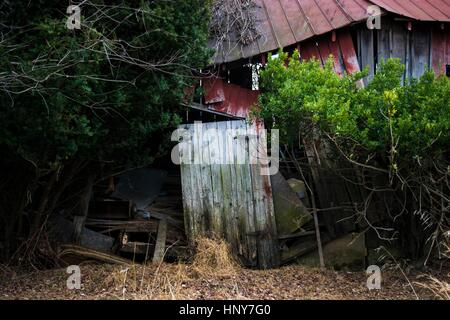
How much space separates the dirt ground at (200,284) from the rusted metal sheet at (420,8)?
4.14 meters

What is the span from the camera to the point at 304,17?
27.2ft

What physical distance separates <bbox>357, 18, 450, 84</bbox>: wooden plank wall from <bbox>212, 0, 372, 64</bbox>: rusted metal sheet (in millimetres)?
413

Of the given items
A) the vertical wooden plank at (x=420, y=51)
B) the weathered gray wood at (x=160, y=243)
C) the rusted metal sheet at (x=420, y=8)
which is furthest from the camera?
the vertical wooden plank at (x=420, y=51)

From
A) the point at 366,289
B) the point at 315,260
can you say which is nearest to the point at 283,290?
the point at 366,289

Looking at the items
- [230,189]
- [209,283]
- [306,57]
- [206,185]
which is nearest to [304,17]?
[306,57]

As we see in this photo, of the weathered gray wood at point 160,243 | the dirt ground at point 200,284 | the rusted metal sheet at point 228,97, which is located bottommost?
the dirt ground at point 200,284

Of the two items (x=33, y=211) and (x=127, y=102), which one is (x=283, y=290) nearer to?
(x=127, y=102)

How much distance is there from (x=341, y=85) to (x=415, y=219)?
2.19 meters

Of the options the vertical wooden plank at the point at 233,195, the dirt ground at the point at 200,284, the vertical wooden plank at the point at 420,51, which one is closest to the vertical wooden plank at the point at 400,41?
the vertical wooden plank at the point at 420,51

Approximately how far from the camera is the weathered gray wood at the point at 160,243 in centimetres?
761

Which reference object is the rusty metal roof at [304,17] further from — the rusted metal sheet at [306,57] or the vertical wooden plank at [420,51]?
the vertical wooden plank at [420,51]

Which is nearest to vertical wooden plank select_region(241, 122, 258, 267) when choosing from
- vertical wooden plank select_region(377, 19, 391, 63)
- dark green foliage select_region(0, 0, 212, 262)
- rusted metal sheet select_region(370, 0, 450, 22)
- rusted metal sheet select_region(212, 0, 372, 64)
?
dark green foliage select_region(0, 0, 212, 262)

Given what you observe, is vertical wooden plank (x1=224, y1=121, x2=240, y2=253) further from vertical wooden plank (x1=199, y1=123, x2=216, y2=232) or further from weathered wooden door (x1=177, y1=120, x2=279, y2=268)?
vertical wooden plank (x1=199, y1=123, x2=216, y2=232)

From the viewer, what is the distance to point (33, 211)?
24.1 ft
